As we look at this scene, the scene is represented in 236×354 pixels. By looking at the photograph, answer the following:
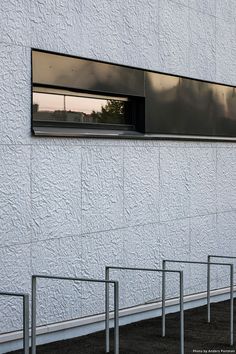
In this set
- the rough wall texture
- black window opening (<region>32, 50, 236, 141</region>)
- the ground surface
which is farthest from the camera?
black window opening (<region>32, 50, 236, 141</region>)

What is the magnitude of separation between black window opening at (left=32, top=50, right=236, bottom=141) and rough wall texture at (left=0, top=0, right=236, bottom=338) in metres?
0.13

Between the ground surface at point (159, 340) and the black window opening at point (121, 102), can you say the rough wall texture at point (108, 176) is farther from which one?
the ground surface at point (159, 340)

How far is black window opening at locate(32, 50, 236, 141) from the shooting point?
7.86 m

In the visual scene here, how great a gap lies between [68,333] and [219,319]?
229 centimetres

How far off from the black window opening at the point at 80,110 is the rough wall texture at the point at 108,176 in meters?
Answer: 0.29

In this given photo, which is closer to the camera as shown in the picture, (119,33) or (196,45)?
(119,33)

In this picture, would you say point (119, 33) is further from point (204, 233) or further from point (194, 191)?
point (204, 233)

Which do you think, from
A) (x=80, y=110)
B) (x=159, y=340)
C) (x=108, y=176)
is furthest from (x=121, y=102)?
(x=159, y=340)

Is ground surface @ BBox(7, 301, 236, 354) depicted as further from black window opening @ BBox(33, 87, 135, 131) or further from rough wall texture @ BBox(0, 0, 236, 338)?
black window opening @ BBox(33, 87, 135, 131)

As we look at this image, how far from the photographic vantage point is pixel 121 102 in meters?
9.15

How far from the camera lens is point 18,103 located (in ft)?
23.9

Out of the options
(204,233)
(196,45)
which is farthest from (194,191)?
(196,45)

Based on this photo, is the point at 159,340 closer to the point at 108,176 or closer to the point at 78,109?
the point at 108,176

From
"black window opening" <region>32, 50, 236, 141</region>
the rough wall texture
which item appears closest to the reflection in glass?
"black window opening" <region>32, 50, 236, 141</region>
